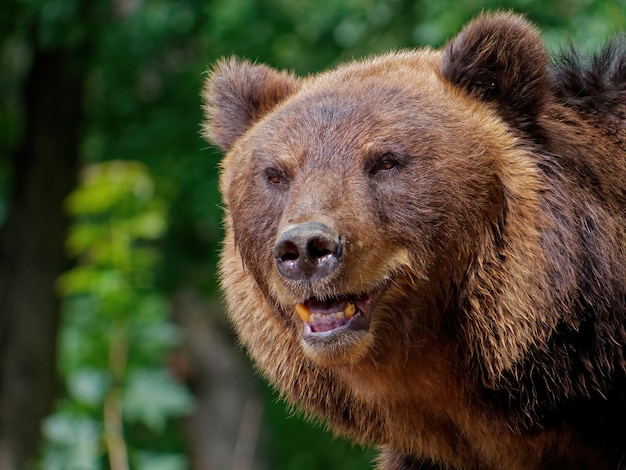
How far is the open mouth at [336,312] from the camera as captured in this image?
394cm

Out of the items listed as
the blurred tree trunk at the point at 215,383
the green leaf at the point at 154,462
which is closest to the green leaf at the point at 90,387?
the green leaf at the point at 154,462

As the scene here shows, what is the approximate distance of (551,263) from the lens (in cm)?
407

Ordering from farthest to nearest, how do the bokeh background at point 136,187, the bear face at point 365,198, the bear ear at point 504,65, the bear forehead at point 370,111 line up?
the bokeh background at point 136,187 → the bear ear at point 504,65 → the bear forehead at point 370,111 → the bear face at point 365,198

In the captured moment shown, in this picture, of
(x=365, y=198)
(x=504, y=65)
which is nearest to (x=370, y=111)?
(x=365, y=198)

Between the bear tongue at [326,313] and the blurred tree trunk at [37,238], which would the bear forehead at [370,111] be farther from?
the blurred tree trunk at [37,238]

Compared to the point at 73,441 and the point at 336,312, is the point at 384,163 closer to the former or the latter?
the point at 336,312

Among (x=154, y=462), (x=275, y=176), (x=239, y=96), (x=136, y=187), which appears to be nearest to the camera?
(x=275, y=176)

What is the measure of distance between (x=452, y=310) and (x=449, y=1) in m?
3.97

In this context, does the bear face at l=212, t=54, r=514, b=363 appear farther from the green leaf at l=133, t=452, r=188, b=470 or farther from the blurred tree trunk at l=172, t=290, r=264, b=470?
the blurred tree trunk at l=172, t=290, r=264, b=470

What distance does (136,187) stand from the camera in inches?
257

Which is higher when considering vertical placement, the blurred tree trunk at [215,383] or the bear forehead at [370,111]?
the bear forehead at [370,111]

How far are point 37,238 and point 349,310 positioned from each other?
8310 mm

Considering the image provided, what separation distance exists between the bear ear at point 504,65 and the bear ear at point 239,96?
2.69 feet

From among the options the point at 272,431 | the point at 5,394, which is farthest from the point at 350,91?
the point at 272,431
